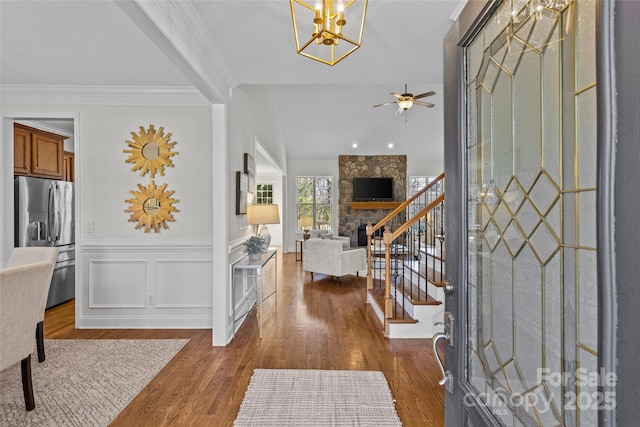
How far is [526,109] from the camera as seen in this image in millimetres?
742

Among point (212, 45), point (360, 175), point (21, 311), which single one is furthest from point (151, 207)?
point (360, 175)

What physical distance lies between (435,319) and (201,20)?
125 inches

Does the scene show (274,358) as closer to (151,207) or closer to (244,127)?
(151,207)

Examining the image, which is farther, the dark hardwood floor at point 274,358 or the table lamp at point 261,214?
the table lamp at point 261,214

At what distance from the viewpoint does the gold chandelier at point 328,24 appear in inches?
64.1

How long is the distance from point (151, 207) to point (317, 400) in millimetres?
2562

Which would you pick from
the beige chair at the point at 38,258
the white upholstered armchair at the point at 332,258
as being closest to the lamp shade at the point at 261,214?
the white upholstered armchair at the point at 332,258

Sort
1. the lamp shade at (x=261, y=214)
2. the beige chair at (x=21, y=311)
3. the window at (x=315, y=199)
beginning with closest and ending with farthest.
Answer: the beige chair at (x=21, y=311), the lamp shade at (x=261, y=214), the window at (x=315, y=199)

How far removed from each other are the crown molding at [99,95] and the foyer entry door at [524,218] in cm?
309

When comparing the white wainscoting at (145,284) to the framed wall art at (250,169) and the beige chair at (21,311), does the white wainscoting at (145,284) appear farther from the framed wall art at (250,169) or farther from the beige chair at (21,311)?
the beige chair at (21,311)

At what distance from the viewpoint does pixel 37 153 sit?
3980 millimetres

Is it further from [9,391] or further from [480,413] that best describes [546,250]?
[9,391]

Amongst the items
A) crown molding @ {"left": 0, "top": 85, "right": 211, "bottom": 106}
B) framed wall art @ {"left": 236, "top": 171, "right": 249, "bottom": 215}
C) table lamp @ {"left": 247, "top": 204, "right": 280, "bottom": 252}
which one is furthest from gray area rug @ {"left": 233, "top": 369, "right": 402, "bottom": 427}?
crown molding @ {"left": 0, "top": 85, "right": 211, "bottom": 106}

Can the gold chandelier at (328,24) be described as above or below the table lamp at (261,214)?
above
